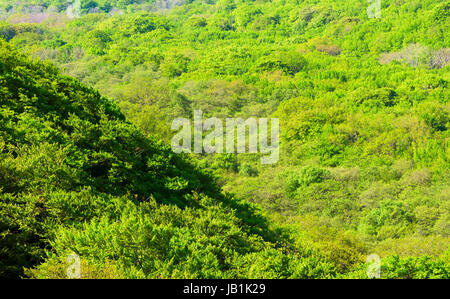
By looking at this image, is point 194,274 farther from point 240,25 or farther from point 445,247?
point 240,25

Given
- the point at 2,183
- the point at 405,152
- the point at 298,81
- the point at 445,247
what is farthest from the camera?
the point at 298,81

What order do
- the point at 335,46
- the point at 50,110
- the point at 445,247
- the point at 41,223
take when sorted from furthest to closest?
the point at 335,46 → the point at 445,247 → the point at 50,110 → the point at 41,223

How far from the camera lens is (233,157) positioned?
42.2m

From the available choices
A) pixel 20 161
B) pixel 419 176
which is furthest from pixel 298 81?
pixel 20 161

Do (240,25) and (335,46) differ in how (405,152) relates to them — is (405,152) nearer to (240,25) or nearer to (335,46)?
(335,46)

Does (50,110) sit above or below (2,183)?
above

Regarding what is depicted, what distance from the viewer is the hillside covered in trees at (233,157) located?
13.1 m

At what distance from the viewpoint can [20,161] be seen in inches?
596

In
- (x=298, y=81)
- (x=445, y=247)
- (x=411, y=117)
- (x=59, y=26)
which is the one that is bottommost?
(x=445, y=247)

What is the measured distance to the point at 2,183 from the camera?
1438 centimetres

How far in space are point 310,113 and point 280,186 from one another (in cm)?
1510

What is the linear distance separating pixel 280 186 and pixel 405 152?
14.1 metres

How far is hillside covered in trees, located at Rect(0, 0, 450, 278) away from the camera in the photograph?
516 inches

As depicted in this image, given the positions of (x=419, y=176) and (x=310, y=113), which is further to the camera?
(x=310, y=113)
